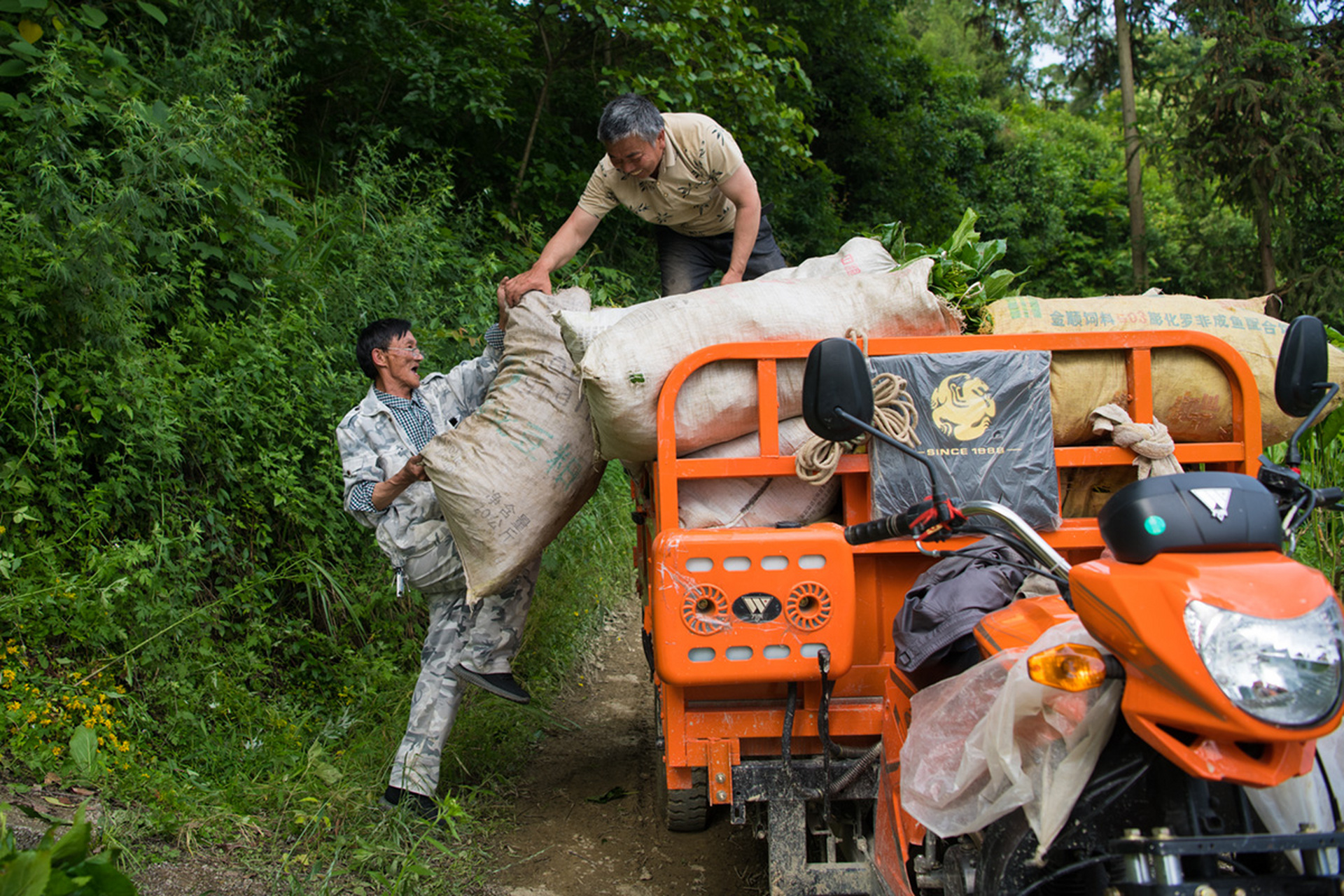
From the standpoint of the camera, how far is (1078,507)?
9.25ft

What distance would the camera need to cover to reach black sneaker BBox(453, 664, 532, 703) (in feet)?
11.9

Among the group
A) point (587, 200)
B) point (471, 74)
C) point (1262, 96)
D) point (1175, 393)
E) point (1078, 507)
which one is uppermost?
point (1262, 96)

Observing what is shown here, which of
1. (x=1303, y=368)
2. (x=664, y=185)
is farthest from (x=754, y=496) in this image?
(x=664, y=185)

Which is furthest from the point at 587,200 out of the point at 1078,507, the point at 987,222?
the point at 987,222

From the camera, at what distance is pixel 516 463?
3254 millimetres

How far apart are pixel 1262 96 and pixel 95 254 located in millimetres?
12203

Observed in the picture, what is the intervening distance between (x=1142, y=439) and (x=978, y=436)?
46 cm

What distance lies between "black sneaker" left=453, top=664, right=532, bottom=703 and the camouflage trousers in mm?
18

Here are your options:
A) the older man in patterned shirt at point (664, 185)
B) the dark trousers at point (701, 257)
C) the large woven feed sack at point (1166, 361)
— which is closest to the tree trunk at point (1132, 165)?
the dark trousers at point (701, 257)

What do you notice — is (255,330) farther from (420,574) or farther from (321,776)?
(321,776)

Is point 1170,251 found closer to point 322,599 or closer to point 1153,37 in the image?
point 1153,37

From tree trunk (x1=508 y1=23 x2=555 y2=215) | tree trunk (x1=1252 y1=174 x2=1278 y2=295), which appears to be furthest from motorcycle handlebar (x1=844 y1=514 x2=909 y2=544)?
tree trunk (x1=1252 y1=174 x2=1278 y2=295)

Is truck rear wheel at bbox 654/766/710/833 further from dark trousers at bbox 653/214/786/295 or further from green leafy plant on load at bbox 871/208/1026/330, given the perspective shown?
dark trousers at bbox 653/214/786/295

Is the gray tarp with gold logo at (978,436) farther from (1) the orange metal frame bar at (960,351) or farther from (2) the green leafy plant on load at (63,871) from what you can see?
(2) the green leafy plant on load at (63,871)
